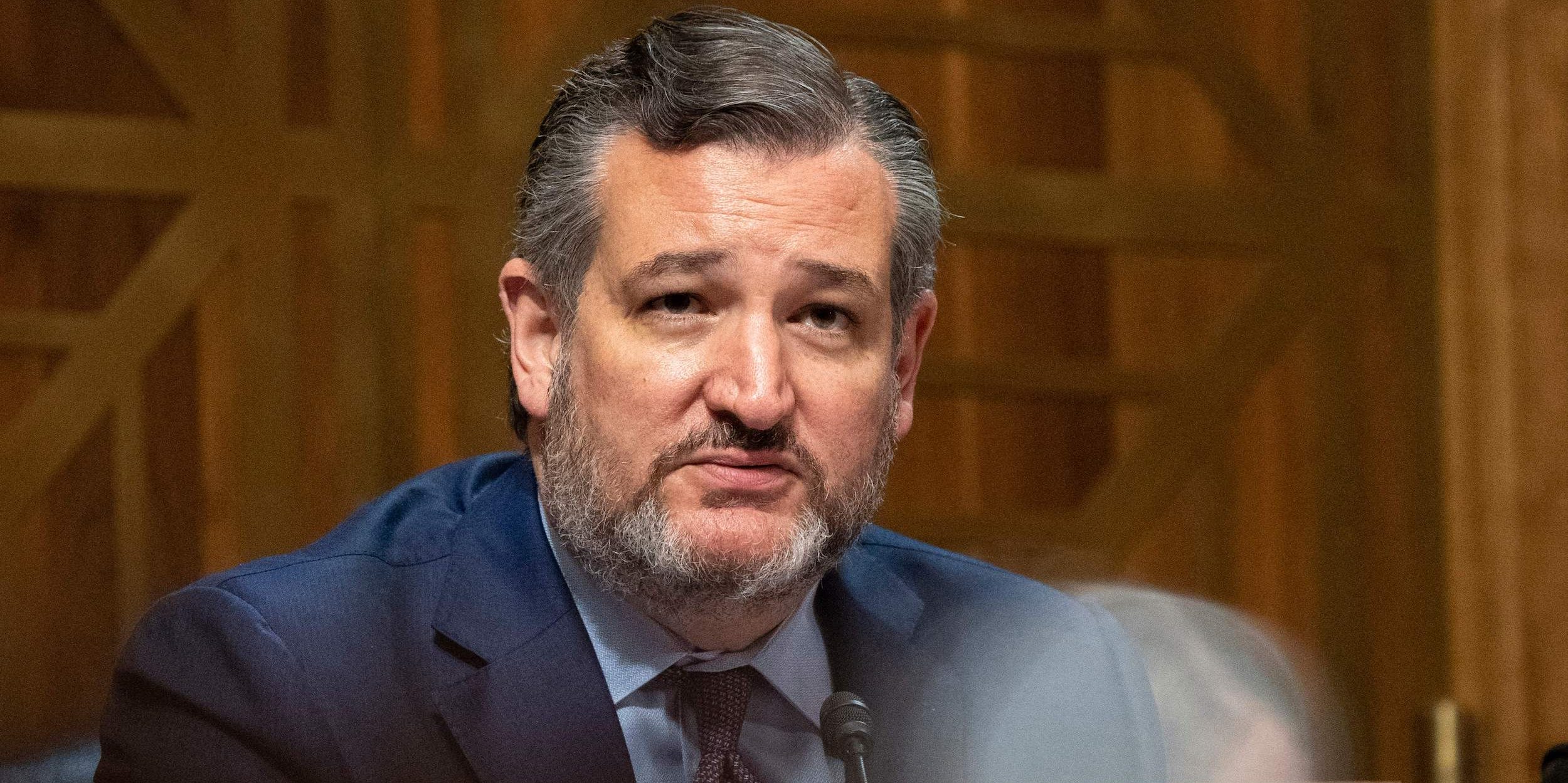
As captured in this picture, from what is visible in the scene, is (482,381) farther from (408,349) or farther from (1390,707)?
(1390,707)

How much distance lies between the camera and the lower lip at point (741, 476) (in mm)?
1463

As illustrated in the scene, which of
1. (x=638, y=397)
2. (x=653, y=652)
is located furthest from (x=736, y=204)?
(x=653, y=652)

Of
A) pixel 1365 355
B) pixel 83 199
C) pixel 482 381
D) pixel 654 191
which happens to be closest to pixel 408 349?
pixel 482 381

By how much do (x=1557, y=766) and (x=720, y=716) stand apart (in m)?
0.71

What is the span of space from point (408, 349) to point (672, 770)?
165 cm

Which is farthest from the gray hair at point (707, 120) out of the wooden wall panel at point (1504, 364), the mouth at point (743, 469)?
the wooden wall panel at point (1504, 364)

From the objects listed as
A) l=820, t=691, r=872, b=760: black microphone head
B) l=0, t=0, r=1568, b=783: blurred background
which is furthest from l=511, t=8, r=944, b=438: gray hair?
l=0, t=0, r=1568, b=783: blurred background

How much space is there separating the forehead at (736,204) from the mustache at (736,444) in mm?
155

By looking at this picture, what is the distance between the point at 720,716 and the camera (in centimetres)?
156

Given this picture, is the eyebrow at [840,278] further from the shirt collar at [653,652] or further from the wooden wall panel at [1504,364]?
the wooden wall panel at [1504,364]

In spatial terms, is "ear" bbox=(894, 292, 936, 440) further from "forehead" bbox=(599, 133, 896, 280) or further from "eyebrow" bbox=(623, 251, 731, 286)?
"eyebrow" bbox=(623, 251, 731, 286)

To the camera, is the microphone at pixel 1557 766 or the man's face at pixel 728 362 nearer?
the microphone at pixel 1557 766

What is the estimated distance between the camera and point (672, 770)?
155 centimetres

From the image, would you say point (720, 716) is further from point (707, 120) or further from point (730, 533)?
point (707, 120)
